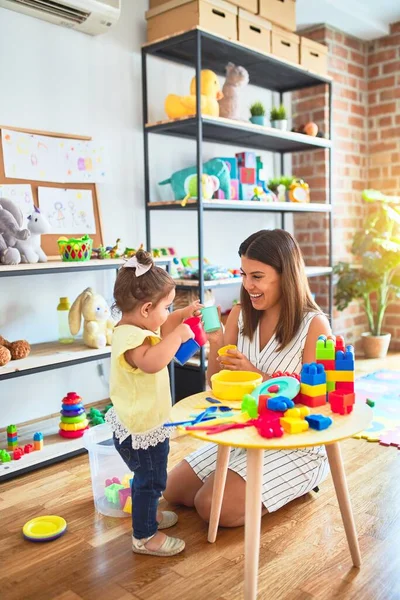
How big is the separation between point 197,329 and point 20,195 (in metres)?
1.43

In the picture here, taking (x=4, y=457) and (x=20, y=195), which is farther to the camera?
(x=20, y=195)

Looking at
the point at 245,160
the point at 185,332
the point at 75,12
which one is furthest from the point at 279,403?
the point at 245,160

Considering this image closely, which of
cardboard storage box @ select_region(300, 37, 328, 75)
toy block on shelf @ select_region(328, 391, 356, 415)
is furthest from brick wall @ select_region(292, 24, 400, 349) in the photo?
toy block on shelf @ select_region(328, 391, 356, 415)

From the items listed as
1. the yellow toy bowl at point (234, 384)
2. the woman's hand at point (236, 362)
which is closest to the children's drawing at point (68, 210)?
the woman's hand at point (236, 362)

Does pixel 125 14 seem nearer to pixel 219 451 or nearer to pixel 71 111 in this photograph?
pixel 71 111

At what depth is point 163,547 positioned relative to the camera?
1644 millimetres

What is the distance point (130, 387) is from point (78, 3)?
184 centimetres

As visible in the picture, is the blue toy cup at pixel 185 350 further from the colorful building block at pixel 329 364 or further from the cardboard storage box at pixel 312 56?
the cardboard storage box at pixel 312 56

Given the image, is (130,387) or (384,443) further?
(384,443)

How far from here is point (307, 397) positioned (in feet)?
4.68

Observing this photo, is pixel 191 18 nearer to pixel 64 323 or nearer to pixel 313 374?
pixel 64 323

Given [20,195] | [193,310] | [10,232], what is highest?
[20,195]

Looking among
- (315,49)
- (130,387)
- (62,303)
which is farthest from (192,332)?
(315,49)

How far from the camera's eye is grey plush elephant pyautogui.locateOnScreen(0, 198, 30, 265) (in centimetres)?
227
